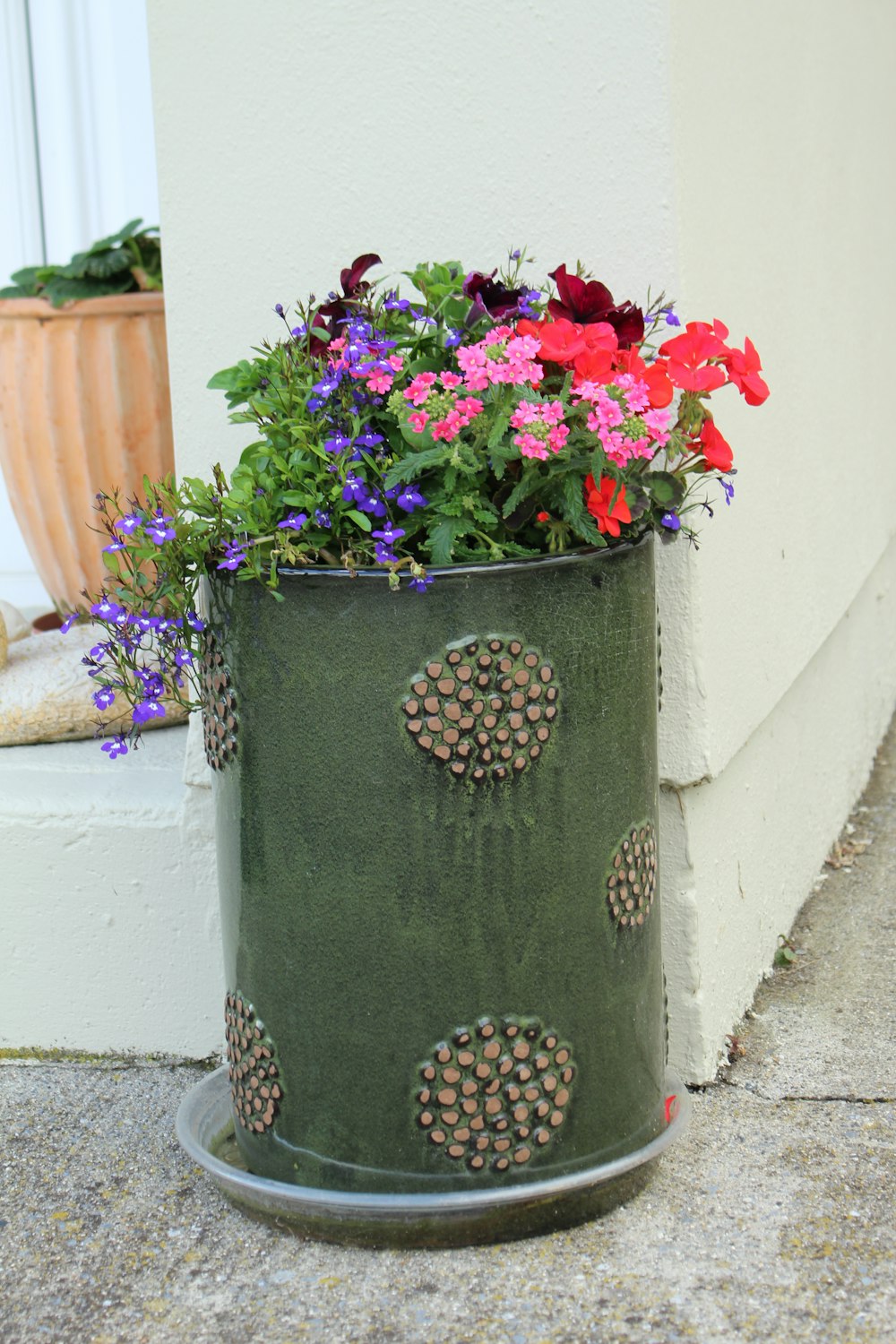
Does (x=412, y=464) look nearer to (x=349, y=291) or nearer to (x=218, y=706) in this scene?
(x=349, y=291)

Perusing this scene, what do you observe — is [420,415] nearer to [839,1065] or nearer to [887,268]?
[839,1065]

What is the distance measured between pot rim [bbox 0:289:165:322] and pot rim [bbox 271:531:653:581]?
1.52 meters

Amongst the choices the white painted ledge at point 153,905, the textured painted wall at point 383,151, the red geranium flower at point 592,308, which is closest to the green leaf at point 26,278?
the textured painted wall at point 383,151

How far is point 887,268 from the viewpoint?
3.97 metres

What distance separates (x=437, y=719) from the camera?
1.79 metres

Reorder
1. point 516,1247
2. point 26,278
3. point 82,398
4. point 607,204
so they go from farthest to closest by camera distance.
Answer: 1. point 26,278
2. point 82,398
3. point 607,204
4. point 516,1247

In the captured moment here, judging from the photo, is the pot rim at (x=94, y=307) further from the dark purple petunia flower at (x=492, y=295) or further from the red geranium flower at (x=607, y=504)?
the red geranium flower at (x=607, y=504)

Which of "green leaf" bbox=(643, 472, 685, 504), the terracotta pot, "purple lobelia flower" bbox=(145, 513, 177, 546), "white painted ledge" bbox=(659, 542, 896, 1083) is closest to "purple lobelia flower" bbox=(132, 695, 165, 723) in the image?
"purple lobelia flower" bbox=(145, 513, 177, 546)

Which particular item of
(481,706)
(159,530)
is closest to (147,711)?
(159,530)

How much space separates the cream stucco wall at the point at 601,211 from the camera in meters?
2.11

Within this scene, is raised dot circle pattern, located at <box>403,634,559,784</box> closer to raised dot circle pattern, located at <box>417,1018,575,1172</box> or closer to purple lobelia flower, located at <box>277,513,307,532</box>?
purple lobelia flower, located at <box>277,513,307,532</box>

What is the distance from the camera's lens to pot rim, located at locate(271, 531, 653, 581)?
177 centimetres

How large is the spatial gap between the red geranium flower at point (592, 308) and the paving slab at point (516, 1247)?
3.96 feet

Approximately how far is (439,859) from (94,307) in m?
1.82
